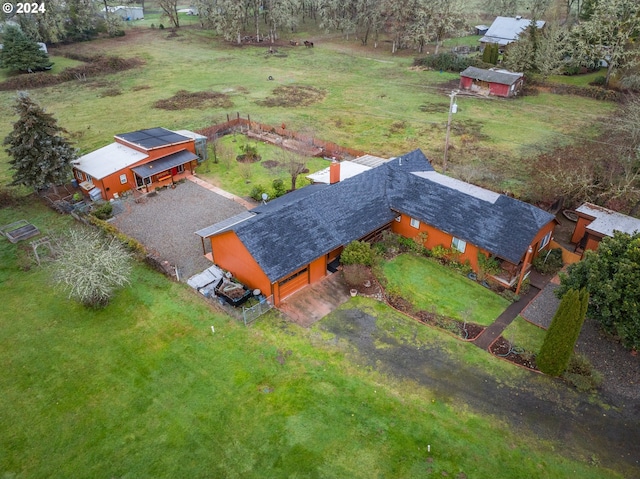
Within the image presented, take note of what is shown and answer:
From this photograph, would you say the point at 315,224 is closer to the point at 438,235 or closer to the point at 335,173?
the point at 335,173

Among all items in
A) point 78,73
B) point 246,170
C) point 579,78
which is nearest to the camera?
point 246,170

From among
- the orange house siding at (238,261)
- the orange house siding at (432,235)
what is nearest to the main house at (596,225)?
the orange house siding at (432,235)

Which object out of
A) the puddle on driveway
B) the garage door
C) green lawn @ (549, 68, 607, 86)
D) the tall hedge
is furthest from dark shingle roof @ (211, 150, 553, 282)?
green lawn @ (549, 68, 607, 86)

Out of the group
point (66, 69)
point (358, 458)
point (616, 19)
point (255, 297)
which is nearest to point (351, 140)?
point (255, 297)

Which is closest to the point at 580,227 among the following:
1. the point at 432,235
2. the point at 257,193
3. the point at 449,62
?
the point at 432,235

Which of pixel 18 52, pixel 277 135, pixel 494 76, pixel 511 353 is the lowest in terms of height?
pixel 511 353

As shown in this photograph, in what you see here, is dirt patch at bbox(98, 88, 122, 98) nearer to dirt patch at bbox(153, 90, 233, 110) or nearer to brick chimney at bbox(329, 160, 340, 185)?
dirt patch at bbox(153, 90, 233, 110)
